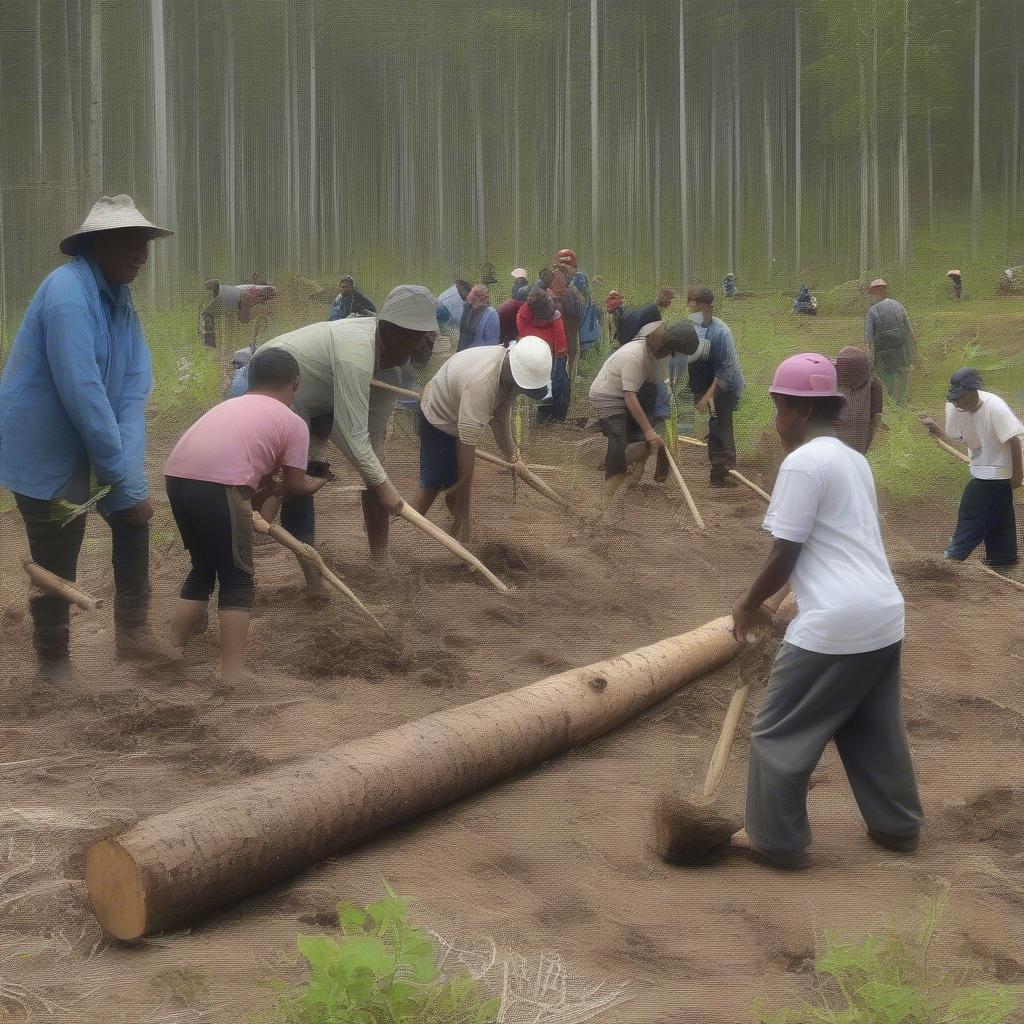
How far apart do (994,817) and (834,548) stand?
1.29 meters

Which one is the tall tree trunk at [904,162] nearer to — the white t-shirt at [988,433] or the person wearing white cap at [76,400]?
the white t-shirt at [988,433]

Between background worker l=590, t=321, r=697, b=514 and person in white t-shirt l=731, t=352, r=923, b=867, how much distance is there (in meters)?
5.50

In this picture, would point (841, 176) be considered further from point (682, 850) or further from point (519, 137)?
point (682, 850)

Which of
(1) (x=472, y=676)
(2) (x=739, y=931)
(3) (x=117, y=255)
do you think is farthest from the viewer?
(1) (x=472, y=676)

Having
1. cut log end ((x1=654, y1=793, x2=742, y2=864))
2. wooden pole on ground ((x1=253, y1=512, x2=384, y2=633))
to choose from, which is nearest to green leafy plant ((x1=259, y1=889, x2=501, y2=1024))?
cut log end ((x1=654, y1=793, x2=742, y2=864))

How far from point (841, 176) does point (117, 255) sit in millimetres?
34687

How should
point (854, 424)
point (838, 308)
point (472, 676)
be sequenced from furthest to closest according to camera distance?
point (838, 308) < point (854, 424) < point (472, 676)

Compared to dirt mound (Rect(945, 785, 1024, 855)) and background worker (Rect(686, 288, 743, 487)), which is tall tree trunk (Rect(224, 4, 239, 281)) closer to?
background worker (Rect(686, 288, 743, 487))

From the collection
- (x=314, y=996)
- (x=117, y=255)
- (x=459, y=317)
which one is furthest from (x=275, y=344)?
(x=459, y=317)

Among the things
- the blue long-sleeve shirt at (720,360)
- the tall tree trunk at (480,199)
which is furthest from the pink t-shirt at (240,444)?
the tall tree trunk at (480,199)

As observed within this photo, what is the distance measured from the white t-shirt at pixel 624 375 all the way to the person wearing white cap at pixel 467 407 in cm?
180

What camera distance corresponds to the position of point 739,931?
355 centimetres

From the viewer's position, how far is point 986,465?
8578 millimetres

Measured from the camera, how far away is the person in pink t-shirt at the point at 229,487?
5320 mm
